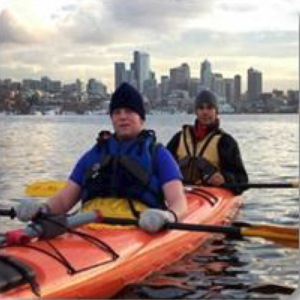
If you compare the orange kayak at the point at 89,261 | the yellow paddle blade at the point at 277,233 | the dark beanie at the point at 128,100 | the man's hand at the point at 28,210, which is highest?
the dark beanie at the point at 128,100

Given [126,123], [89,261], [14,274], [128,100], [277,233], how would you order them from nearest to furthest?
[14,274] → [89,261] → [277,233] → [128,100] → [126,123]

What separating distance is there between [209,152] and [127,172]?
273 centimetres

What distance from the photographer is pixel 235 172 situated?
7.68 meters

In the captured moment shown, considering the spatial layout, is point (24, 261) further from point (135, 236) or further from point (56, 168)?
point (56, 168)

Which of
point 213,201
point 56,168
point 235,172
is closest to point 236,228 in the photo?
point 213,201

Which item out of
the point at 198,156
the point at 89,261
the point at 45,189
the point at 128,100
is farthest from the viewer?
the point at 198,156

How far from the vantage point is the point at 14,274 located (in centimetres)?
352

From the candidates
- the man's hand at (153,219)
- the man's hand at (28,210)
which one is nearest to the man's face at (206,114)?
the man's hand at (153,219)

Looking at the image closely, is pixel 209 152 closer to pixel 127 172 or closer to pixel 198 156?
pixel 198 156

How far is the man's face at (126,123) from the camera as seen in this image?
16.0 feet

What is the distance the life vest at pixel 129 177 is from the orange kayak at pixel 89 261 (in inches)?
12.2

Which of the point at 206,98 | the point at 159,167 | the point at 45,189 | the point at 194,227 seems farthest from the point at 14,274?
the point at 206,98

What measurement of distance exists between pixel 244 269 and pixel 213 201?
109cm

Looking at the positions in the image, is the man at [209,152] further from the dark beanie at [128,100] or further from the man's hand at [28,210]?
the man's hand at [28,210]
